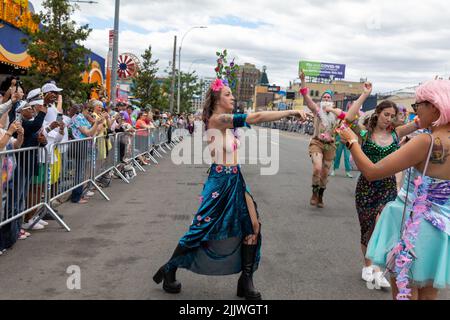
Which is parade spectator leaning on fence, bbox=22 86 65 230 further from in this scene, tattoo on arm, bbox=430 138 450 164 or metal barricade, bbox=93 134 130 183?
tattoo on arm, bbox=430 138 450 164

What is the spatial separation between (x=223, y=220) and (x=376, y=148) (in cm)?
180

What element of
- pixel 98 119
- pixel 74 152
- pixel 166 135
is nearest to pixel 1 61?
pixel 98 119

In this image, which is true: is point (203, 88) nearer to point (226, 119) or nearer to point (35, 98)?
point (35, 98)

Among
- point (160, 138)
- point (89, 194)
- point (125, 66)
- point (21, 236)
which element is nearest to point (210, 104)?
point (21, 236)

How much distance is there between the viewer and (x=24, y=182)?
21.0ft

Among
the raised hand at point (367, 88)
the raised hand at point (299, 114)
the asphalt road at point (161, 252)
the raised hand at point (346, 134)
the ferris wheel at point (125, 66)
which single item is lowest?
the asphalt road at point (161, 252)

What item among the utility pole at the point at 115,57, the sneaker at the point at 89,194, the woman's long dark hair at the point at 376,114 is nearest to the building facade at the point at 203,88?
the woman's long dark hair at the point at 376,114

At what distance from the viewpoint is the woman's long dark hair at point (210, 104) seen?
4.37 metres

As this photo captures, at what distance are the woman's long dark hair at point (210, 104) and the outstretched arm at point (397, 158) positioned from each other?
→ 1564 mm

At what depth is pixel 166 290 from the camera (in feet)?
14.8

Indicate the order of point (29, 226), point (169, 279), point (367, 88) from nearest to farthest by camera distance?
point (367, 88) < point (169, 279) < point (29, 226)

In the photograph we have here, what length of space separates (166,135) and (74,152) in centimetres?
1597

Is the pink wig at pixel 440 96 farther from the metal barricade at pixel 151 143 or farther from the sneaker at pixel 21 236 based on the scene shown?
the metal barricade at pixel 151 143
